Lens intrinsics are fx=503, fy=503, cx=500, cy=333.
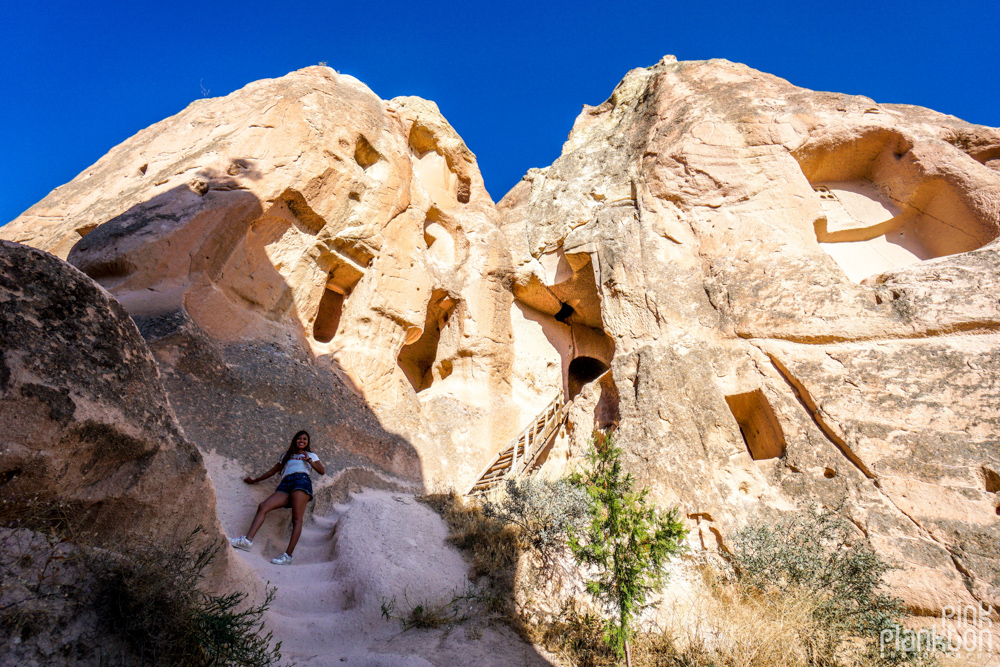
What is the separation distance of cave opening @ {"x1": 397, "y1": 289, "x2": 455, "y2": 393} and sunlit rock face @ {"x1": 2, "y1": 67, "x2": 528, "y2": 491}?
59mm

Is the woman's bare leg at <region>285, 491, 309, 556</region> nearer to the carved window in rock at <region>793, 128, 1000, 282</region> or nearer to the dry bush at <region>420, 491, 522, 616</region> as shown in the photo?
the dry bush at <region>420, 491, 522, 616</region>

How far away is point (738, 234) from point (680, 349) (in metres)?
2.13

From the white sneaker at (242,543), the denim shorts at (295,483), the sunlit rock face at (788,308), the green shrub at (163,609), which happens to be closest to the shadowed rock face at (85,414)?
the green shrub at (163,609)

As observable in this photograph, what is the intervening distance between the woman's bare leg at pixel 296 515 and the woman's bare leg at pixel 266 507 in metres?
0.11

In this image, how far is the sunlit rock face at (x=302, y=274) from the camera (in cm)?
575

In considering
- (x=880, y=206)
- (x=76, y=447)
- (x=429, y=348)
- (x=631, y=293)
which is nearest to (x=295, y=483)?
(x=76, y=447)

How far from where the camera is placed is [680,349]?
675 centimetres

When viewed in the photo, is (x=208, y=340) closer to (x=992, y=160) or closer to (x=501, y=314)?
(x=501, y=314)

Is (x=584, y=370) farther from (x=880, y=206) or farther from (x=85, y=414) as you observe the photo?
(x=85, y=414)

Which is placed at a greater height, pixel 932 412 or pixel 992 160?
pixel 992 160

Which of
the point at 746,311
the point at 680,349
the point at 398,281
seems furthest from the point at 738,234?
the point at 398,281

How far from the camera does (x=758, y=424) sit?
6.21m

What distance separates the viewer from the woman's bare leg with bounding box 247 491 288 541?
3986mm

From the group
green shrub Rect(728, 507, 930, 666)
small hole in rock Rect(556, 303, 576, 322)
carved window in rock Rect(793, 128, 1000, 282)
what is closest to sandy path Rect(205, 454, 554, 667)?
green shrub Rect(728, 507, 930, 666)
